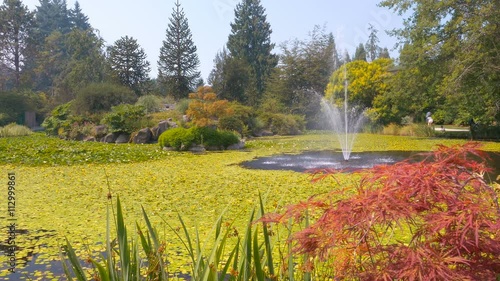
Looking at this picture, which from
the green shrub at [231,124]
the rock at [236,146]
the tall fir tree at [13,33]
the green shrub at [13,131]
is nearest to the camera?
the rock at [236,146]

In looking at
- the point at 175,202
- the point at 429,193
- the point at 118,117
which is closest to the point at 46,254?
the point at 175,202

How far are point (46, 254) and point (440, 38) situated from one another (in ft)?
40.6

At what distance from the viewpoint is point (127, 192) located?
598 centimetres

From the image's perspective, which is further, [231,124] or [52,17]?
[52,17]

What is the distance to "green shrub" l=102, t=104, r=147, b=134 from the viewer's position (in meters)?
16.4

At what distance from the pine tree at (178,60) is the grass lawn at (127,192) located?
55.0 feet

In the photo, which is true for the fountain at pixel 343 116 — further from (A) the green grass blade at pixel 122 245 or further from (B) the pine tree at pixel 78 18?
(B) the pine tree at pixel 78 18

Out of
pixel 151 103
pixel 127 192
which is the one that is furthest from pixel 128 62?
pixel 127 192

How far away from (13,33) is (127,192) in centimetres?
3251

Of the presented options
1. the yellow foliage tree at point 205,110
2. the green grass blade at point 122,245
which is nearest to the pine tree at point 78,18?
the yellow foliage tree at point 205,110

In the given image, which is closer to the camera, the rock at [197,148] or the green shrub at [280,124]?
the rock at [197,148]

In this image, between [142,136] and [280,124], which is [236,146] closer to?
[142,136]

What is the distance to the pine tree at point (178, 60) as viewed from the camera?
89.0ft

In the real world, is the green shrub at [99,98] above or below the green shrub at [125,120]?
above
